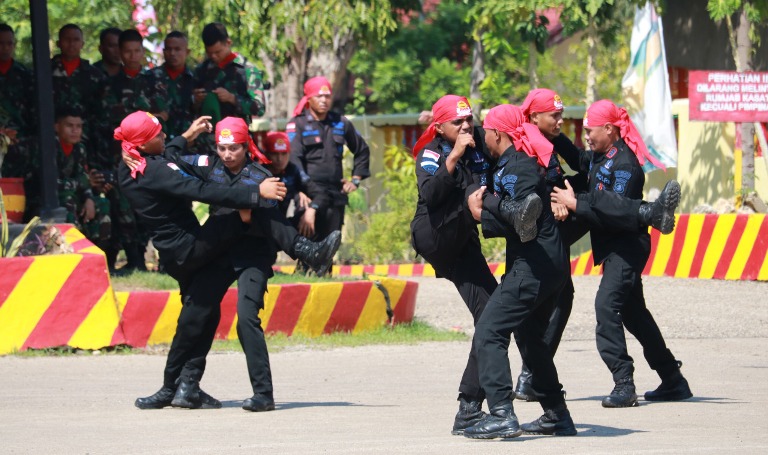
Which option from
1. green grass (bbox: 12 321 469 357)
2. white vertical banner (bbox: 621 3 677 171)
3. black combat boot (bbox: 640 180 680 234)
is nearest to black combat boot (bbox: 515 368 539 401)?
black combat boot (bbox: 640 180 680 234)

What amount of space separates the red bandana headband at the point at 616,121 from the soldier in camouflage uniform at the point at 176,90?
550cm

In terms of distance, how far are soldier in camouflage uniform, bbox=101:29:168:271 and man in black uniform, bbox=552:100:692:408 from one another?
18.0 ft

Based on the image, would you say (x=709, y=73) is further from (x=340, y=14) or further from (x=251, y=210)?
(x=251, y=210)

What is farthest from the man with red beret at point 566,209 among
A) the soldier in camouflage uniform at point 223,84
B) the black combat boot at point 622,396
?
the soldier in camouflage uniform at point 223,84

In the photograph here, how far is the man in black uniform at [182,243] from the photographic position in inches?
335

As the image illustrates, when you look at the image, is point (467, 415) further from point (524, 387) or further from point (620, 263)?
point (620, 263)

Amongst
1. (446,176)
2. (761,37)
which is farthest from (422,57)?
(446,176)

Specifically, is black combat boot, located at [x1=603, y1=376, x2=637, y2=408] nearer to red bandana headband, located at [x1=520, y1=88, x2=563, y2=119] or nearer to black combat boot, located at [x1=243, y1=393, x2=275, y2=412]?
red bandana headband, located at [x1=520, y1=88, x2=563, y2=119]

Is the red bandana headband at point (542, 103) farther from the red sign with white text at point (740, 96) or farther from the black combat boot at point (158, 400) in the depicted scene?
the red sign with white text at point (740, 96)

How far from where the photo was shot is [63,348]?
10711 millimetres

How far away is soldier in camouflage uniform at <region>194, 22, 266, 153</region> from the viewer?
517 inches

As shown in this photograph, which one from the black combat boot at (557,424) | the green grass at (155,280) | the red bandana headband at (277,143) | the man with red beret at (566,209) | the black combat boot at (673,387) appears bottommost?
the green grass at (155,280)

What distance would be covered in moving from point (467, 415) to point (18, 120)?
23.4ft

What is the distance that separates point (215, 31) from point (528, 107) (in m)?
5.38
